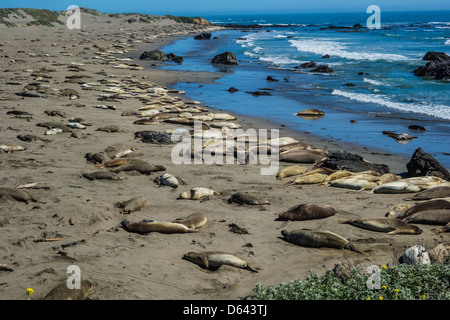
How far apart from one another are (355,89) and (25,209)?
1455 cm

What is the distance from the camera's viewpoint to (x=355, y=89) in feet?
58.3

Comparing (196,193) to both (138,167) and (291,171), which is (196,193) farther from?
(291,171)

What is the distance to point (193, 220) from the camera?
5.71 metres

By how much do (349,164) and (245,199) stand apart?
2537mm

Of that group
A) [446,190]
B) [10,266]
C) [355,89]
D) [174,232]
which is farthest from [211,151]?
[355,89]

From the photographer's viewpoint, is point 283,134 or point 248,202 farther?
point 283,134

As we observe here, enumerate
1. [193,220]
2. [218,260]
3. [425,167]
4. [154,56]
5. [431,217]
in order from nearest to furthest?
[218,260] < [193,220] < [431,217] < [425,167] < [154,56]

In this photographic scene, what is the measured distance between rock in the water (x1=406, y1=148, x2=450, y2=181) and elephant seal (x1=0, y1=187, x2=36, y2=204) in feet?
20.1

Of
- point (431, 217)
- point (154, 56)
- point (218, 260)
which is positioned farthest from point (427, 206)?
point (154, 56)

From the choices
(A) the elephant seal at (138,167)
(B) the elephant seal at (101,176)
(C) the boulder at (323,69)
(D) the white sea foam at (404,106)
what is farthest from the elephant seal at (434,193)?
(C) the boulder at (323,69)

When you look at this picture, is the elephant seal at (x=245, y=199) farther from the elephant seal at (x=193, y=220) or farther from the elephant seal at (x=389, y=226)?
the elephant seal at (x=389, y=226)

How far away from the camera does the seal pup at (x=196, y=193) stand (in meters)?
6.71

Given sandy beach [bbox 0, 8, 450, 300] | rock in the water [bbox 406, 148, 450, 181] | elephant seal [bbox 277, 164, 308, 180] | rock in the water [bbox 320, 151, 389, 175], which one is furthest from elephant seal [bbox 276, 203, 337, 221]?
rock in the water [bbox 406, 148, 450, 181]
